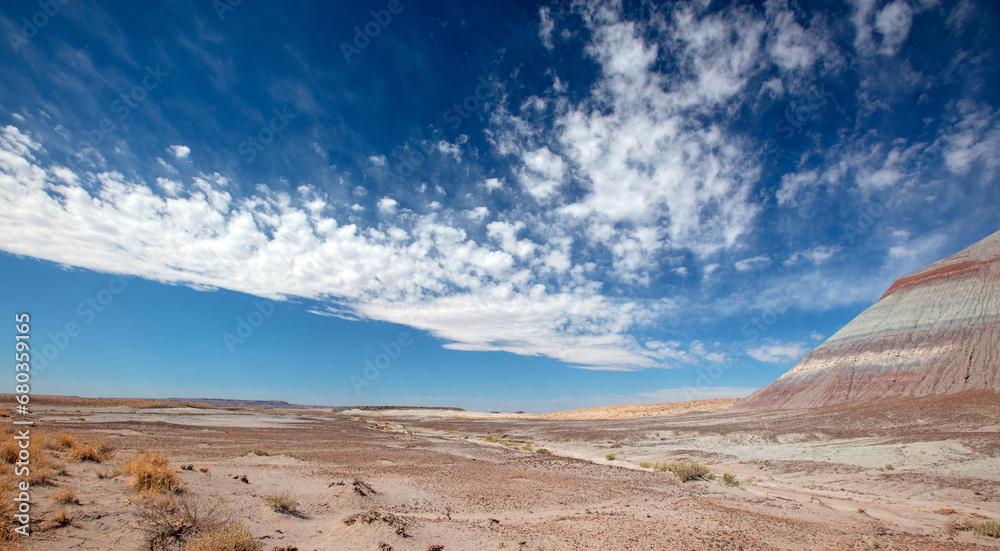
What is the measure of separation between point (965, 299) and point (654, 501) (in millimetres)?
53721

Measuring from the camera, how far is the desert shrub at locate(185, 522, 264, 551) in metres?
5.86

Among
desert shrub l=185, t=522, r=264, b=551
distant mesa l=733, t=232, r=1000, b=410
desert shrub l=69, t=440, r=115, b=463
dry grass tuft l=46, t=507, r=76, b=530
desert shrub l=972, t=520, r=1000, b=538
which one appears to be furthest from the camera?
distant mesa l=733, t=232, r=1000, b=410

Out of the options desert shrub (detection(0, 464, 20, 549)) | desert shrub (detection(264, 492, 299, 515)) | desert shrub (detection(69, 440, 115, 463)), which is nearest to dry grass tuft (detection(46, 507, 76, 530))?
desert shrub (detection(0, 464, 20, 549))

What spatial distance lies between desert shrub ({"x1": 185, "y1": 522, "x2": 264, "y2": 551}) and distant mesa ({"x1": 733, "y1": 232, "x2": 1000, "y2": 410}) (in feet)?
164

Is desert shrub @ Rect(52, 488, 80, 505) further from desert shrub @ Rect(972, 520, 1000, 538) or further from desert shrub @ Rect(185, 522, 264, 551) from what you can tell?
desert shrub @ Rect(972, 520, 1000, 538)

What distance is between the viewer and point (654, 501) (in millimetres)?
11641

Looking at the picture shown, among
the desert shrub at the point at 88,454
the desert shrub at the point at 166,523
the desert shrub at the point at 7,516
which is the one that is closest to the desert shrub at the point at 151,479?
the desert shrub at the point at 166,523

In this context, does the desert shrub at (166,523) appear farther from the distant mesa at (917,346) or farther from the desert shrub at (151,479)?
the distant mesa at (917,346)

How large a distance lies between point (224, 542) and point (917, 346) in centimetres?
5772

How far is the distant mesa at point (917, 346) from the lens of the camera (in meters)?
34.7

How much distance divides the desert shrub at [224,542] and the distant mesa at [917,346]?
5004cm

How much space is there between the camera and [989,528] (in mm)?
8648

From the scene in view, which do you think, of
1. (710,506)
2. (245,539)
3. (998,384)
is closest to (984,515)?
(710,506)

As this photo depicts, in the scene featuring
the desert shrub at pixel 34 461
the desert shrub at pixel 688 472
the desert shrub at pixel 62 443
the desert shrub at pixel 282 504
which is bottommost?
the desert shrub at pixel 688 472
